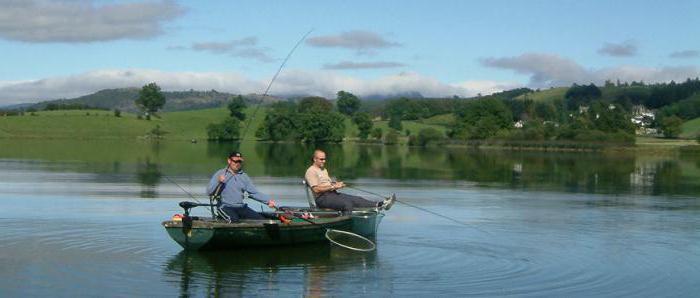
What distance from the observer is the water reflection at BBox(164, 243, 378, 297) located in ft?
47.9

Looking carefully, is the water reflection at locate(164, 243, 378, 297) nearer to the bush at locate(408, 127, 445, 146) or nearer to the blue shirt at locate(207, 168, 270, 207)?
the blue shirt at locate(207, 168, 270, 207)

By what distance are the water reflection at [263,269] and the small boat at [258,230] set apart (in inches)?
7.1

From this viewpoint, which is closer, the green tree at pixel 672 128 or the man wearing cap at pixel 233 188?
the man wearing cap at pixel 233 188

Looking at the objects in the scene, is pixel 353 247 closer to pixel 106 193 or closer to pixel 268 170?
pixel 106 193

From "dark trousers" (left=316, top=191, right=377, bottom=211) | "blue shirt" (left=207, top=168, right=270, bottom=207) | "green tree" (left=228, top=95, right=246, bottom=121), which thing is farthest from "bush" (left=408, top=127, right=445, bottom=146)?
"blue shirt" (left=207, top=168, right=270, bottom=207)

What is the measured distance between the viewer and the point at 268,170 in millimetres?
49781

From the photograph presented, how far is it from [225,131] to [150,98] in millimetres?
33708

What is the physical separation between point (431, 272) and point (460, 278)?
2.18ft

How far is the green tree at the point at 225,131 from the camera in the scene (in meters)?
144

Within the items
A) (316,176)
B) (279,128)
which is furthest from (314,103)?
(316,176)

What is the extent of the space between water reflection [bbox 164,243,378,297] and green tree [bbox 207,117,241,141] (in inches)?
4951

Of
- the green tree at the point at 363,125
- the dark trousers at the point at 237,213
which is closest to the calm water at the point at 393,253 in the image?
the dark trousers at the point at 237,213

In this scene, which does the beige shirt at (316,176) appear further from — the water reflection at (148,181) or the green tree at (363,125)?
the green tree at (363,125)

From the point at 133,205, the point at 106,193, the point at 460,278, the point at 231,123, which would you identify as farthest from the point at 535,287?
the point at 231,123
